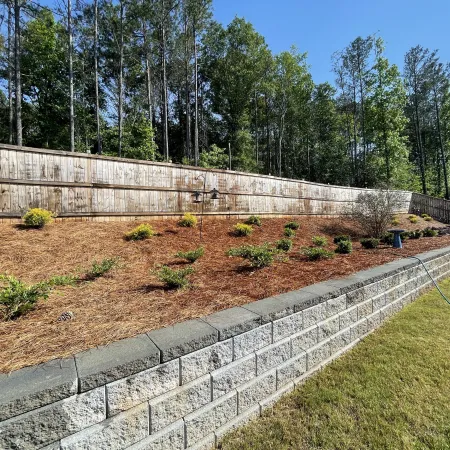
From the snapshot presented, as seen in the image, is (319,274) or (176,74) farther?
(176,74)

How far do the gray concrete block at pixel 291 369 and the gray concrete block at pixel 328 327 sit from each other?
281mm

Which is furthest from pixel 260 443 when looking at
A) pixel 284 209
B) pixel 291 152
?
pixel 291 152

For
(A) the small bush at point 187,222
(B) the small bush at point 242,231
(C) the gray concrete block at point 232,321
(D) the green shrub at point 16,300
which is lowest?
(C) the gray concrete block at point 232,321

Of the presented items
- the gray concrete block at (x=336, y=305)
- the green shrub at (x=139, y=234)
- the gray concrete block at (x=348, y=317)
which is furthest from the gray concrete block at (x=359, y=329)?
the green shrub at (x=139, y=234)

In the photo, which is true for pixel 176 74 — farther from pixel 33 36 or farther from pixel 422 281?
pixel 422 281

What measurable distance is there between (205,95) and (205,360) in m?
21.0

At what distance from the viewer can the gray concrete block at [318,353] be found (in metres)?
2.16

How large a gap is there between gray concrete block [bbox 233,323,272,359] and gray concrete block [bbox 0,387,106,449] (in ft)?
2.71

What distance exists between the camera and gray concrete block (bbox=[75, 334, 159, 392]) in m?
1.12

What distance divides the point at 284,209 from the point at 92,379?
26.2 ft

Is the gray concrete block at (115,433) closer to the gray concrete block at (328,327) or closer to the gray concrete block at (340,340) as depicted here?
the gray concrete block at (328,327)

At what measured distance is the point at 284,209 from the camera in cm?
856

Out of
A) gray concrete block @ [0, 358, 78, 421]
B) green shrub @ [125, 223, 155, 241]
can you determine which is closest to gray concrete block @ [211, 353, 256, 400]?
gray concrete block @ [0, 358, 78, 421]

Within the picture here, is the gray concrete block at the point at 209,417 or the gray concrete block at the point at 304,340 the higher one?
the gray concrete block at the point at 304,340
